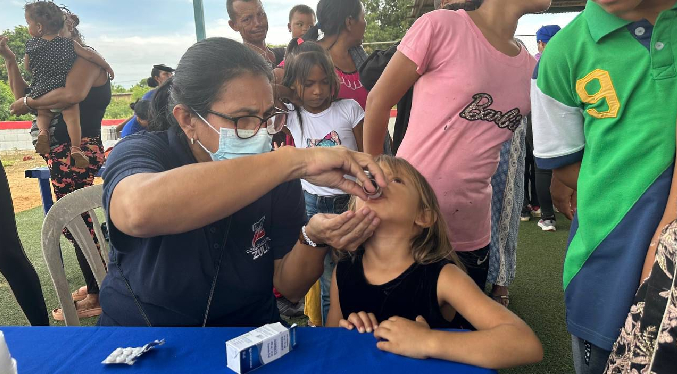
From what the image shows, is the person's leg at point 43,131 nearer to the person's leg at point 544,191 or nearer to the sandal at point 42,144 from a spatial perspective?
the sandal at point 42,144

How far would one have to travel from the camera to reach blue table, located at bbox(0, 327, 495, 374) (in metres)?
0.91

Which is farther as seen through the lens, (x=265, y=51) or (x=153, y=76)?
(x=153, y=76)

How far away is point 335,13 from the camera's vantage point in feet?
8.72

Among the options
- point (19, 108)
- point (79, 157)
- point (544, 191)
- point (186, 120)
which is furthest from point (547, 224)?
point (19, 108)

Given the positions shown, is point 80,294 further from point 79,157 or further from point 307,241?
point 307,241

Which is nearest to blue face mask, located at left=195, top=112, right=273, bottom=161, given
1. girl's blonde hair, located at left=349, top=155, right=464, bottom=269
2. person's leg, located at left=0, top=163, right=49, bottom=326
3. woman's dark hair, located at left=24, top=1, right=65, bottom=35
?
girl's blonde hair, located at left=349, top=155, right=464, bottom=269

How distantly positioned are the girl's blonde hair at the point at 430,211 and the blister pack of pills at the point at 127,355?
86 centimetres

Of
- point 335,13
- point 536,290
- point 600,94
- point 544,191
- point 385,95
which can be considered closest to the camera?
point 600,94

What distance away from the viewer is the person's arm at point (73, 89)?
3066 mm

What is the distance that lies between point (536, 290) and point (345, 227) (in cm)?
261

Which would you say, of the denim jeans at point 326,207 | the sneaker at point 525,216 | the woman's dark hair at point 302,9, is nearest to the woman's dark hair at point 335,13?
the denim jeans at point 326,207

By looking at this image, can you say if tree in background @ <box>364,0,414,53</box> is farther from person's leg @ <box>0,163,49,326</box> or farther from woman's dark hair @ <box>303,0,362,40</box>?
person's leg @ <box>0,163,49,326</box>

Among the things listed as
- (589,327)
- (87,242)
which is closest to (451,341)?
(589,327)

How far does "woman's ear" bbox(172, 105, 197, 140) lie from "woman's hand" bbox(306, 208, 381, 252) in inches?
19.0
